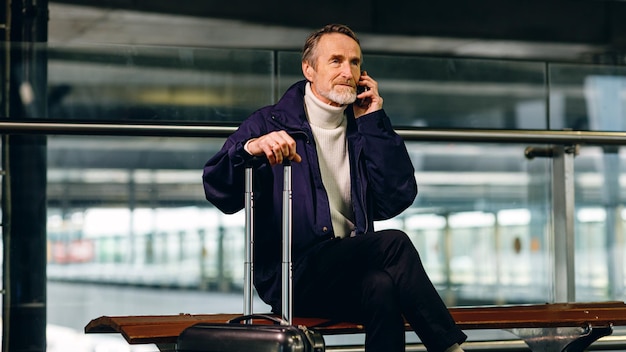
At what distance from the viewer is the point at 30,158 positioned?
4.91 m

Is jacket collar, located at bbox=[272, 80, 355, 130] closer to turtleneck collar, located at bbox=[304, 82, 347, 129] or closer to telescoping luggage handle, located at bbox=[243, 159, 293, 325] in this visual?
turtleneck collar, located at bbox=[304, 82, 347, 129]

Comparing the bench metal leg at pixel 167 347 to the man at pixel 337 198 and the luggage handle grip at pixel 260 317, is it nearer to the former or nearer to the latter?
the luggage handle grip at pixel 260 317

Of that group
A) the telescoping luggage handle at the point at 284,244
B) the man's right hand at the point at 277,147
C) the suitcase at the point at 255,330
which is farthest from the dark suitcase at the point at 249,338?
the man's right hand at the point at 277,147

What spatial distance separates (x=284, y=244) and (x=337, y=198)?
18.5 inches

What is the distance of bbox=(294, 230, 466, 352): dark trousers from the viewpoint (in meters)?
3.25

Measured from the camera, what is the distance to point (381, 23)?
15070 mm

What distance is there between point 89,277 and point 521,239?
2104 mm

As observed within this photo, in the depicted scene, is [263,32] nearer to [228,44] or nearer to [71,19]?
[228,44]

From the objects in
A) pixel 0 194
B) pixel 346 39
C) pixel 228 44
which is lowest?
pixel 0 194

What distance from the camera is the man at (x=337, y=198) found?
3.27 metres

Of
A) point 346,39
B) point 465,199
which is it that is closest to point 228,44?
point 465,199

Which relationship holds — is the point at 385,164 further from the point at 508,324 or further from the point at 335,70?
the point at 508,324

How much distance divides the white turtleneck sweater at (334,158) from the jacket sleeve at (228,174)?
22 centimetres

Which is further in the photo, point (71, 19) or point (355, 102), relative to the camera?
point (71, 19)
